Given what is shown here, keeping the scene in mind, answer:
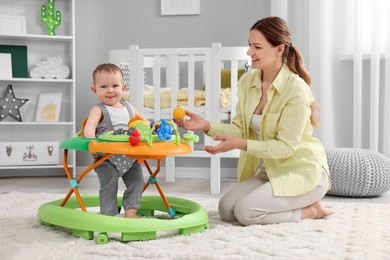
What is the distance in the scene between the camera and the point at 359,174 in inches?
114

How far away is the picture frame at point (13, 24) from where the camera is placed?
12.4ft

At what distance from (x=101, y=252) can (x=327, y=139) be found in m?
2.22

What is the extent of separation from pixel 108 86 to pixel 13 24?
210cm

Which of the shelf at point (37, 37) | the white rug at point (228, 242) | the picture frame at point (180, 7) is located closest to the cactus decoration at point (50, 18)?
the shelf at point (37, 37)

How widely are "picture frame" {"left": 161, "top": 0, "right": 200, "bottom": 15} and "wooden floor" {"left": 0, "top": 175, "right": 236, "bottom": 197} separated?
3.69ft

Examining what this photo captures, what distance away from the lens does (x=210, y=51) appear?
304 cm

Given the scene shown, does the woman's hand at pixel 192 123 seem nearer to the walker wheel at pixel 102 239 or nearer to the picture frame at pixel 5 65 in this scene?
the walker wheel at pixel 102 239

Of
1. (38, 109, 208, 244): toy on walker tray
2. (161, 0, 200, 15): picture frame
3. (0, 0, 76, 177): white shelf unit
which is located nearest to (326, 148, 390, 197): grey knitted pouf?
(38, 109, 208, 244): toy on walker tray

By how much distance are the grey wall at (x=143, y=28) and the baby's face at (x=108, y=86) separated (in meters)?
1.97

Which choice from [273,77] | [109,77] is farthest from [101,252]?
[273,77]

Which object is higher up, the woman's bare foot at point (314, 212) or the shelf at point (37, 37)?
the shelf at point (37, 37)

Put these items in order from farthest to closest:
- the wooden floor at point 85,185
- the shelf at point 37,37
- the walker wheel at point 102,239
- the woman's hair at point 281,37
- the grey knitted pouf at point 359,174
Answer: the shelf at point 37,37 < the wooden floor at point 85,185 < the grey knitted pouf at point 359,174 < the woman's hair at point 281,37 < the walker wheel at point 102,239

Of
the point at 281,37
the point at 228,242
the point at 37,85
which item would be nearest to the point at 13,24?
the point at 37,85

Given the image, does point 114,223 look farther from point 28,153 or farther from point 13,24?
point 13,24
